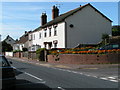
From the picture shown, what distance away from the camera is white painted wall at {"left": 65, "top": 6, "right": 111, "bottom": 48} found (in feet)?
116

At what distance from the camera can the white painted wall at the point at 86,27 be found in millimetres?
35250

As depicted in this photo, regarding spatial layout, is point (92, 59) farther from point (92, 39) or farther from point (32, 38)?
point (32, 38)

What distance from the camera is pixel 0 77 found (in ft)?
25.6

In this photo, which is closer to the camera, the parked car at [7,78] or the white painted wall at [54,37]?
the parked car at [7,78]

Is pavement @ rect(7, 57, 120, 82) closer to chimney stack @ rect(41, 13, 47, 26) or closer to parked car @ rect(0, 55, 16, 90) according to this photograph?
parked car @ rect(0, 55, 16, 90)

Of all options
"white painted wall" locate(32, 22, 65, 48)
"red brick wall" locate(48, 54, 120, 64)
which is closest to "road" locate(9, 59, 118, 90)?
"red brick wall" locate(48, 54, 120, 64)

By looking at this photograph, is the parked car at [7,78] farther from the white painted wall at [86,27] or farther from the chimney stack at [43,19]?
the chimney stack at [43,19]

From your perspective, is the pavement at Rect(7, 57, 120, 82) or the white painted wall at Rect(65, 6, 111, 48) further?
the white painted wall at Rect(65, 6, 111, 48)

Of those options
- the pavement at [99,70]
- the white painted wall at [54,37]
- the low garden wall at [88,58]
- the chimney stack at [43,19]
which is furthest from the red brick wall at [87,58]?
the chimney stack at [43,19]

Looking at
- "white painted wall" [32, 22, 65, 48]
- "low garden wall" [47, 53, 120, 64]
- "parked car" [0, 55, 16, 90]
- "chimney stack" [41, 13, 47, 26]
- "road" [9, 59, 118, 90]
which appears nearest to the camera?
"parked car" [0, 55, 16, 90]

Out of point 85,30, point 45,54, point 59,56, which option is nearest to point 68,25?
point 85,30

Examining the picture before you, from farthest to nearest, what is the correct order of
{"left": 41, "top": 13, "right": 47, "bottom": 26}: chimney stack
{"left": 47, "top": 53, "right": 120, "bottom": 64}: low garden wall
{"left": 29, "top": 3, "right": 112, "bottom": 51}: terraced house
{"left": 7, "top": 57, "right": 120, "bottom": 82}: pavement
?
1. {"left": 41, "top": 13, "right": 47, "bottom": 26}: chimney stack
2. {"left": 29, "top": 3, "right": 112, "bottom": 51}: terraced house
3. {"left": 47, "top": 53, "right": 120, "bottom": 64}: low garden wall
4. {"left": 7, "top": 57, "right": 120, "bottom": 82}: pavement

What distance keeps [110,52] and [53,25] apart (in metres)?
19.2

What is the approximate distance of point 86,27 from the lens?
36.2 metres
